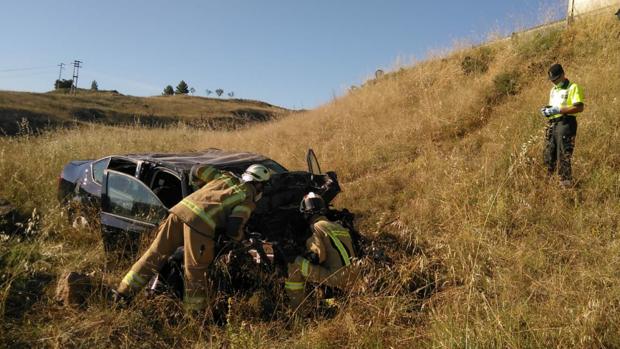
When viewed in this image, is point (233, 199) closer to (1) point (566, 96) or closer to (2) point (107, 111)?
(1) point (566, 96)

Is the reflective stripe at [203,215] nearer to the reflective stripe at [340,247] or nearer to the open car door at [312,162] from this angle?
the reflective stripe at [340,247]

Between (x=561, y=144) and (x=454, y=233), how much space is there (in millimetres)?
2033

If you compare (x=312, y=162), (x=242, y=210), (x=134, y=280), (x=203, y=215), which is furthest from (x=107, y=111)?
(x=242, y=210)

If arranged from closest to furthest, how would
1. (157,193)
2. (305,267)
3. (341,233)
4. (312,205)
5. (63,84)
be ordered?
(305,267) < (341,233) < (312,205) < (157,193) < (63,84)

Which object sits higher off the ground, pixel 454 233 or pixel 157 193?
pixel 157 193

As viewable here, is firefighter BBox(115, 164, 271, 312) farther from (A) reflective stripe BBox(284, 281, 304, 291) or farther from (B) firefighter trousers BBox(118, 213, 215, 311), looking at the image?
(A) reflective stripe BBox(284, 281, 304, 291)

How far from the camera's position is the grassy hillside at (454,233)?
10.6 ft

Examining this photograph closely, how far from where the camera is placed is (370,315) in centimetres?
357

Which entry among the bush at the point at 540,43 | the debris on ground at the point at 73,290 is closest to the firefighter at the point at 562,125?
the bush at the point at 540,43

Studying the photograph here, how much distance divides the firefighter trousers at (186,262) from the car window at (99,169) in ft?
7.41

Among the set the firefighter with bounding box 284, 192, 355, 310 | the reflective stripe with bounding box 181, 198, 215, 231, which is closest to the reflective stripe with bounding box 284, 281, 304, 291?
the firefighter with bounding box 284, 192, 355, 310

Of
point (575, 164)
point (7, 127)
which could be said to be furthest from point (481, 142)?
point (7, 127)

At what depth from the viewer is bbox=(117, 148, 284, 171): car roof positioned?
530cm

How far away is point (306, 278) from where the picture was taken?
12.9ft
